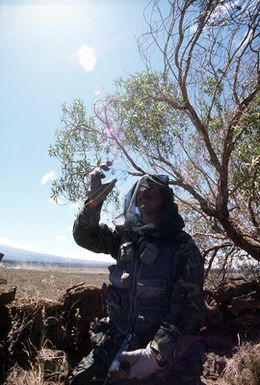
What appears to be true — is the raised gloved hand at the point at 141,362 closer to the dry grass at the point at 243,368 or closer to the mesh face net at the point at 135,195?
the mesh face net at the point at 135,195

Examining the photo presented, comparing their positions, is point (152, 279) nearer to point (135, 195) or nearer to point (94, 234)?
point (94, 234)

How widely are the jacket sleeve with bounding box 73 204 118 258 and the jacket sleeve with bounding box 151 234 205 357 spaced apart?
700 mm

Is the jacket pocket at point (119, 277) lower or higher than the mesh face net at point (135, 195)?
lower

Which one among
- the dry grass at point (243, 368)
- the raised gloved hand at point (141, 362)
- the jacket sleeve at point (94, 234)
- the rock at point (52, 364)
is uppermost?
the jacket sleeve at point (94, 234)

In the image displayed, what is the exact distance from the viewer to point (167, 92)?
7082 mm

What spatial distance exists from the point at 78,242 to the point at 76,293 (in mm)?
2018

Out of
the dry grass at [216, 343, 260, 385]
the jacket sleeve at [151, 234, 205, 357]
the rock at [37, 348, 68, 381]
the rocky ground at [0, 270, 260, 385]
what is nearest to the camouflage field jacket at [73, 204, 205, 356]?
the jacket sleeve at [151, 234, 205, 357]

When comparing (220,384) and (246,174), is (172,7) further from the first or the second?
(220,384)

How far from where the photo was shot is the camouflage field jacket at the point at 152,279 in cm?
306

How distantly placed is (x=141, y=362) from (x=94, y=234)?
3.79 feet

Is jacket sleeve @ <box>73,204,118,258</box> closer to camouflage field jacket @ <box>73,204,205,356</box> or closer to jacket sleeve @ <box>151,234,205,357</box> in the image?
camouflage field jacket @ <box>73,204,205,356</box>

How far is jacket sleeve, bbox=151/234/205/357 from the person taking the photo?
286 centimetres

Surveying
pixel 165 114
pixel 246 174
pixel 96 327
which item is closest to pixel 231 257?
pixel 246 174

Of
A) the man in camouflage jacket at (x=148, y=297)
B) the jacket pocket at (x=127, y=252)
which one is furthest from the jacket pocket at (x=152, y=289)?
the jacket pocket at (x=127, y=252)
